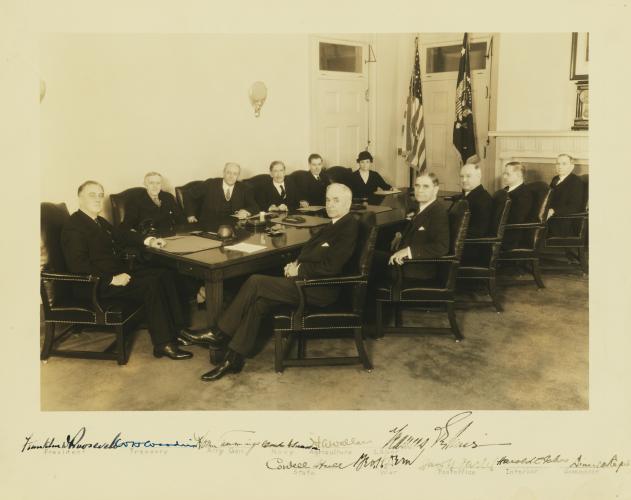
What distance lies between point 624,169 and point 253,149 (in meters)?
4.58

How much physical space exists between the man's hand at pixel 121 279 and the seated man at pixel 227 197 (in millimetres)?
1692

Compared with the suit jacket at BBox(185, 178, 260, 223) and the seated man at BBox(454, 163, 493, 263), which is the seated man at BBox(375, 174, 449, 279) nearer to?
the seated man at BBox(454, 163, 493, 263)

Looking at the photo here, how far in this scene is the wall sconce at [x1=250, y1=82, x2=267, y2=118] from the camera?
610cm

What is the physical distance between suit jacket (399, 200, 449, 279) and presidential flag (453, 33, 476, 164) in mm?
3438

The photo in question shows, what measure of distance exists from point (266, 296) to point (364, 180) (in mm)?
3533

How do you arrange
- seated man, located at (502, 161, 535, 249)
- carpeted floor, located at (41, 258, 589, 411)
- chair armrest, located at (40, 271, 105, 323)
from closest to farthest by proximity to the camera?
carpeted floor, located at (41, 258, 589, 411) < chair armrest, located at (40, 271, 105, 323) < seated man, located at (502, 161, 535, 249)

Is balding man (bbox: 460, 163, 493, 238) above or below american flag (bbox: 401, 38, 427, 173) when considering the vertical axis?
below

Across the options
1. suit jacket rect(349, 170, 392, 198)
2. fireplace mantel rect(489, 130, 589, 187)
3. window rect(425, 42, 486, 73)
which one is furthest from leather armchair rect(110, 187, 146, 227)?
window rect(425, 42, 486, 73)

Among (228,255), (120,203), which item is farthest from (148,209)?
(228,255)

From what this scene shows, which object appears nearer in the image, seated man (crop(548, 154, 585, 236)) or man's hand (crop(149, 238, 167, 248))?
man's hand (crop(149, 238, 167, 248))

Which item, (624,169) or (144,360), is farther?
(144,360)
